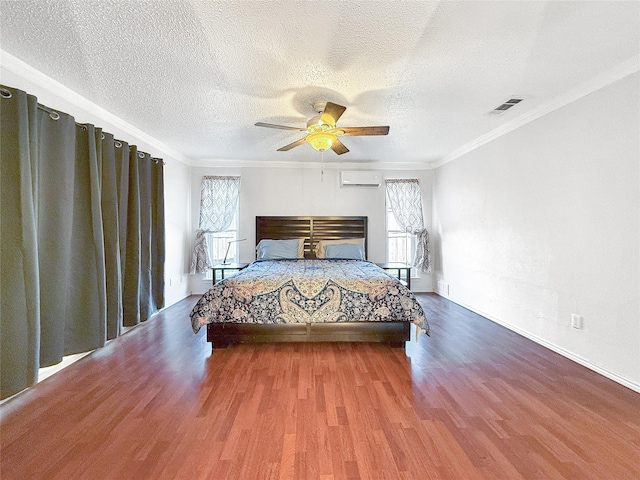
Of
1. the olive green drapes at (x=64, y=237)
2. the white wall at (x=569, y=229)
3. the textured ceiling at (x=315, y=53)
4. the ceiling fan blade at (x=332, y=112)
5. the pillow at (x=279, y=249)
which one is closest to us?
the textured ceiling at (x=315, y=53)

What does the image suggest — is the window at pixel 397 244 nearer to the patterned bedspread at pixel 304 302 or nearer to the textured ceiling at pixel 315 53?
the textured ceiling at pixel 315 53

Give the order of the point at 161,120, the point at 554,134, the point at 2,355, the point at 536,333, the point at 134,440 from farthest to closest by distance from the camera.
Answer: the point at 161,120, the point at 536,333, the point at 554,134, the point at 2,355, the point at 134,440

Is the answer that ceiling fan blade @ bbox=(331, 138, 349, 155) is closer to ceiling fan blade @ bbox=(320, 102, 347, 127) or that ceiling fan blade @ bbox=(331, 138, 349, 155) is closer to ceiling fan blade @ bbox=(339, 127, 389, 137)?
ceiling fan blade @ bbox=(339, 127, 389, 137)

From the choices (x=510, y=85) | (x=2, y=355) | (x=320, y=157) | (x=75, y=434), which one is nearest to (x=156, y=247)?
(x=2, y=355)

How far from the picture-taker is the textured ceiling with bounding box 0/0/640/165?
165 cm

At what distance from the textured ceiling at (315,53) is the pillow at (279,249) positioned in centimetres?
218

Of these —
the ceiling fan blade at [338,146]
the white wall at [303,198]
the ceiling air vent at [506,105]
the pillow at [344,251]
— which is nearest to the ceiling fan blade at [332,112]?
the ceiling fan blade at [338,146]

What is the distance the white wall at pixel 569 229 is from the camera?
220 cm

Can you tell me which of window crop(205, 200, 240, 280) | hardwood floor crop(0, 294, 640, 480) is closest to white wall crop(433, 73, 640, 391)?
hardwood floor crop(0, 294, 640, 480)

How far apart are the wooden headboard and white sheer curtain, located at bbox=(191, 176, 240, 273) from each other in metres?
0.57

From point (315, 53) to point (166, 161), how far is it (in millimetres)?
3245

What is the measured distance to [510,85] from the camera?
98.0 inches

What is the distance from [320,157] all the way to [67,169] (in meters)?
3.41

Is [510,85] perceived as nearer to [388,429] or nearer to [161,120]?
[388,429]
